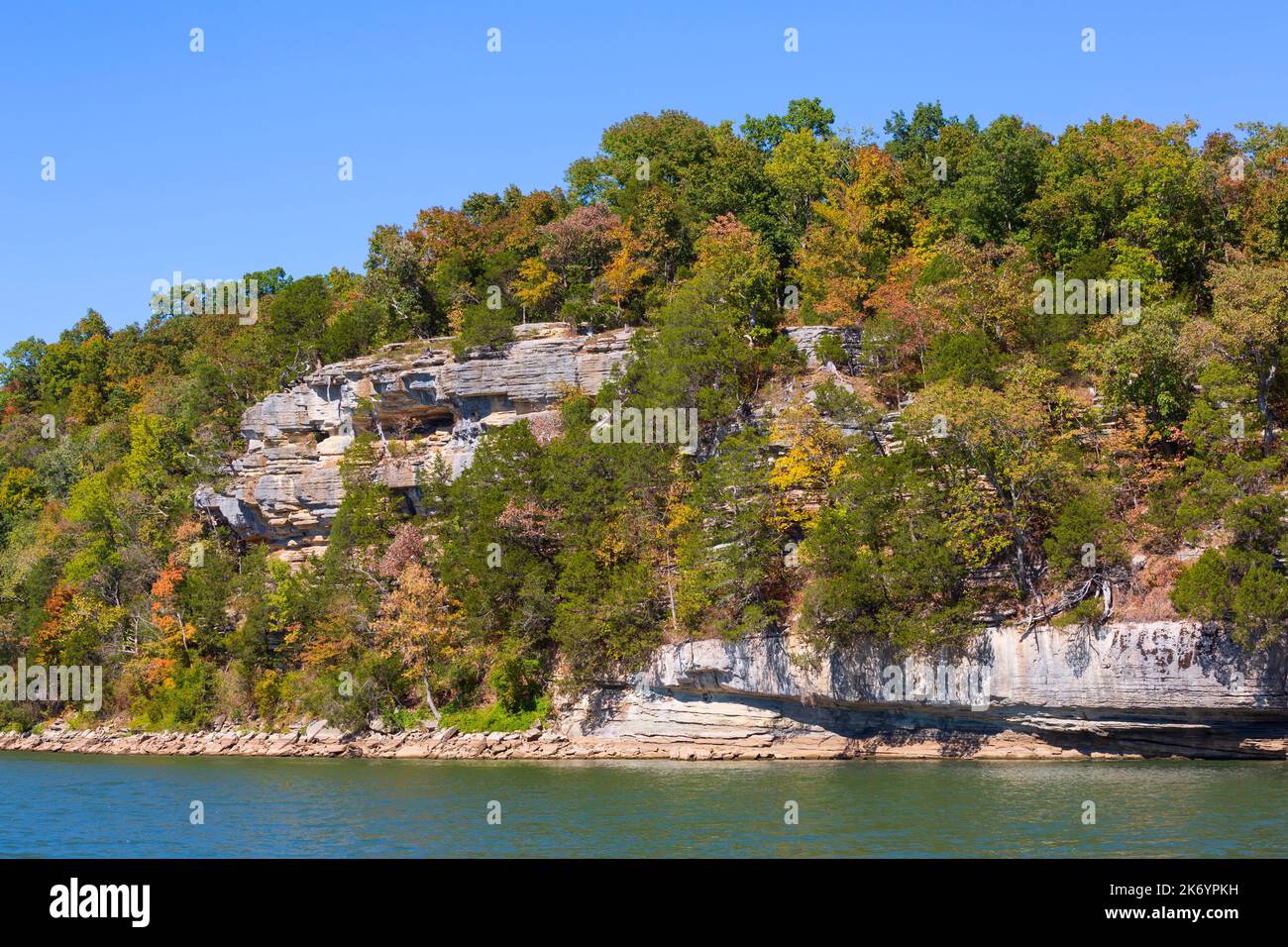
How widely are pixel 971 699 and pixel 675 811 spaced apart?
47.1 feet

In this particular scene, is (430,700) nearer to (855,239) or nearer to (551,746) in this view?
(551,746)

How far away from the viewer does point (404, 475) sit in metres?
61.0

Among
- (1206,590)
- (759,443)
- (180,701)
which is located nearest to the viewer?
(1206,590)

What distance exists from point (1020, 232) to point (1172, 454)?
50.2ft

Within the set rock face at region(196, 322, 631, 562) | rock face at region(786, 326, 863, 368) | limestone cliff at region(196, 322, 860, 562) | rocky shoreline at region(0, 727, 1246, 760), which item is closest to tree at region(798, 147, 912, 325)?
rock face at region(786, 326, 863, 368)

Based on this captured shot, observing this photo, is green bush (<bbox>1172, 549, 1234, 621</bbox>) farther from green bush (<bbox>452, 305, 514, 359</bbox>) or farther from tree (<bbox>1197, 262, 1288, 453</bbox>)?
green bush (<bbox>452, 305, 514, 359</bbox>)

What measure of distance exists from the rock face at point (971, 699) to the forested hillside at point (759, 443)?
45.3 inches

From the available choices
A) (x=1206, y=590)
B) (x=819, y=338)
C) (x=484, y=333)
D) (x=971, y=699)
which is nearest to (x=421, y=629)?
(x=484, y=333)

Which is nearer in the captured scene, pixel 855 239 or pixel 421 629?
pixel 421 629

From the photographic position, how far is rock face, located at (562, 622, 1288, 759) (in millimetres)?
37406

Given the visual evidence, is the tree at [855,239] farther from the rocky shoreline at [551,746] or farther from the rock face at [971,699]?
the rocky shoreline at [551,746]

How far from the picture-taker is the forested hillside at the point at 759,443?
41312 mm

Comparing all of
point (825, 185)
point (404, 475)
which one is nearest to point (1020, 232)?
point (825, 185)

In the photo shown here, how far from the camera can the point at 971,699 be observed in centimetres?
4072
